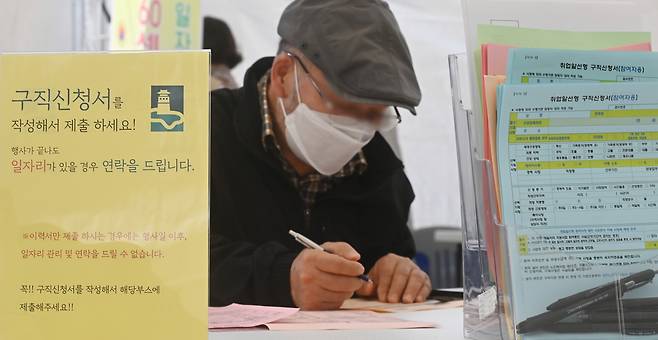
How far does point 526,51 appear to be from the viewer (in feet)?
2.06

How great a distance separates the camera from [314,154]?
143 cm

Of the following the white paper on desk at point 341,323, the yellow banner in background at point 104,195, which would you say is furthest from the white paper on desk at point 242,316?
the yellow banner in background at point 104,195

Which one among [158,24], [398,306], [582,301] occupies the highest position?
[158,24]

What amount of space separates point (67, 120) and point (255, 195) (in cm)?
96

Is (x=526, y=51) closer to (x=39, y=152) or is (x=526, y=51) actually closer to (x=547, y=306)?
(x=547, y=306)

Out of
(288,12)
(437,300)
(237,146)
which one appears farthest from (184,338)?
(288,12)

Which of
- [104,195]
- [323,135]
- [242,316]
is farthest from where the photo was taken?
[323,135]

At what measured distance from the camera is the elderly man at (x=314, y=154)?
139 cm

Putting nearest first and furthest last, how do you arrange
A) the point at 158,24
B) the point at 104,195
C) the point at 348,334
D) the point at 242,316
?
the point at 104,195
the point at 348,334
the point at 242,316
the point at 158,24

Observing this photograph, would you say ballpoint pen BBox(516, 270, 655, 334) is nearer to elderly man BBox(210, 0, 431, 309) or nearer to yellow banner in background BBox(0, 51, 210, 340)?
yellow banner in background BBox(0, 51, 210, 340)

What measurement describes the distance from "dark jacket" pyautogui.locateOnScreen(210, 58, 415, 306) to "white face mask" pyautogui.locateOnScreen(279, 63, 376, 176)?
105 millimetres

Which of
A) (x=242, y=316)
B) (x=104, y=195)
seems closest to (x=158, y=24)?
(x=242, y=316)

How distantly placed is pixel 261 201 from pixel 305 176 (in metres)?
0.12

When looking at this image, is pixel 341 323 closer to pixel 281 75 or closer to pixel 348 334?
pixel 348 334
